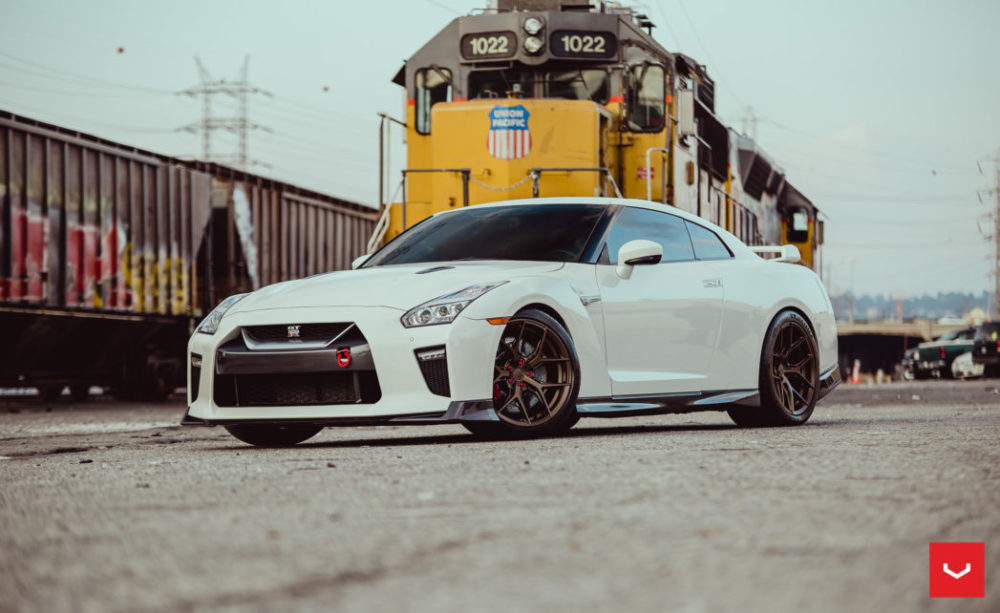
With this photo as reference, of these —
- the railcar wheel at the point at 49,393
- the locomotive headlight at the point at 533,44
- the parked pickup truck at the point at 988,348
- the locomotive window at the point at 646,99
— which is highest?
the locomotive headlight at the point at 533,44

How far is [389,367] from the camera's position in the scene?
6645 mm

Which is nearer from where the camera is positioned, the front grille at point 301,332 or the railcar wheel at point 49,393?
the front grille at point 301,332

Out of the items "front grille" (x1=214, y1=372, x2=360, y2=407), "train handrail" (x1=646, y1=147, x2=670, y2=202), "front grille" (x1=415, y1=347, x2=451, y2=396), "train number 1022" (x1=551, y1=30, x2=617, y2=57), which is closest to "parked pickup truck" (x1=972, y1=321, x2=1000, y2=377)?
"train handrail" (x1=646, y1=147, x2=670, y2=202)

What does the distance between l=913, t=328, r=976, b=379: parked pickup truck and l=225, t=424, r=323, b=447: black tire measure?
32.1 meters

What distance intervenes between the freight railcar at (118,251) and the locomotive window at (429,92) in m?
5.51

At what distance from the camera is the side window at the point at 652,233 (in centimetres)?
792

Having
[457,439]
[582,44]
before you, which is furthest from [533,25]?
[457,439]

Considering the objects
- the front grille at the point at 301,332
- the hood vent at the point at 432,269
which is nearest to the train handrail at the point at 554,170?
the hood vent at the point at 432,269

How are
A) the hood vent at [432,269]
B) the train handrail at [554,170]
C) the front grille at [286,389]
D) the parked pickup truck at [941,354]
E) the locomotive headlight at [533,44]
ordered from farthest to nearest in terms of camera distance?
1. the parked pickup truck at [941,354]
2. the locomotive headlight at [533,44]
3. the train handrail at [554,170]
4. the hood vent at [432,269]
5. the front grille at [286,389]

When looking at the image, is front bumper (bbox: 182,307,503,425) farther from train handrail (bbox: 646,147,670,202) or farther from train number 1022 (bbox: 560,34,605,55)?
train number 1022 (bbox: 560,34,605,55)

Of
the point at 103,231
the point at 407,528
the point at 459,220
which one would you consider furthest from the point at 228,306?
the point at 103,231

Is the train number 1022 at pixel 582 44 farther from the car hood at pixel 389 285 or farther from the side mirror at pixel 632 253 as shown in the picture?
the car hood at pixel 389 285

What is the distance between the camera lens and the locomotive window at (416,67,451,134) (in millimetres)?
14555

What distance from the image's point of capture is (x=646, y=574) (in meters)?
2.91
